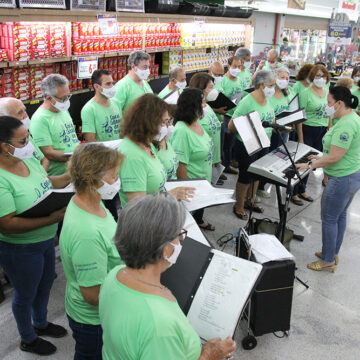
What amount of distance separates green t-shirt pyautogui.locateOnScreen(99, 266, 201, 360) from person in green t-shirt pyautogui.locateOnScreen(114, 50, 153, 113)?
3659mm

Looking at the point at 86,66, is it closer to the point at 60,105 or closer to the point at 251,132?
the point at 60,105

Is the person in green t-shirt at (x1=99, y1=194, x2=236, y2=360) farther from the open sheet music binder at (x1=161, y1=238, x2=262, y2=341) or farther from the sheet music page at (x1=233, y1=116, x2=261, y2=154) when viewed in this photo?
the sheet music page at (x1=233, y1=116, x2=261, y2=154)

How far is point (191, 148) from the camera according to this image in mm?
3330

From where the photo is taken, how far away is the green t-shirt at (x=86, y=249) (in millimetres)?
1645

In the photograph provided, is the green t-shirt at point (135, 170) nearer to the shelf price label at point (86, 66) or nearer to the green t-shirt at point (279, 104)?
the shelf price label at point (86, 66)

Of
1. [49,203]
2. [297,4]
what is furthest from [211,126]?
[297,4]

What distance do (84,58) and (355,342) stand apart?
159 inches

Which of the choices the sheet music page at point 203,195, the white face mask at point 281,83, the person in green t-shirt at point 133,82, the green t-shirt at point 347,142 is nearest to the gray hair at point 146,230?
the sheet music page at point 203,195

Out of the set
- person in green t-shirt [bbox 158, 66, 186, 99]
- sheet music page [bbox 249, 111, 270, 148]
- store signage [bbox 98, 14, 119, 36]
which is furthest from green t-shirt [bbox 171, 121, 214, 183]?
store signage [bbox 98, 14, 119, 36]

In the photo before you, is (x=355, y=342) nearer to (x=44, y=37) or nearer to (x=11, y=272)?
(x=11, y=272)

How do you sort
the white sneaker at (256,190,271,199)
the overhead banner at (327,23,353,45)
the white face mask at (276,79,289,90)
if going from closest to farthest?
the white face mask at (276,79,289,90) → the white sneaker at (256,190,271,199) → the overhead banner at (327,23,353,45)

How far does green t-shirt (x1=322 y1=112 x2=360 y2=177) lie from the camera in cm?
323

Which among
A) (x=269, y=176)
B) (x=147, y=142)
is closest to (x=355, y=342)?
(x=269, y=176)

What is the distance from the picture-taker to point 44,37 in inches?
165
